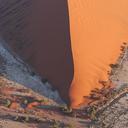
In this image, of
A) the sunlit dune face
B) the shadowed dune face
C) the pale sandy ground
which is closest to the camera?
the pale sandy ground

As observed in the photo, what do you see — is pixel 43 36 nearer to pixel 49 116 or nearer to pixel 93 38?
pixel 93 38

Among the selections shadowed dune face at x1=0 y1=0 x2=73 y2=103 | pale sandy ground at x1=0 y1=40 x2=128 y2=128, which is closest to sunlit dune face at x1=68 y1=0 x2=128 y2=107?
shadowed dune face at x1=0 y1=0 x2=73 y2=103

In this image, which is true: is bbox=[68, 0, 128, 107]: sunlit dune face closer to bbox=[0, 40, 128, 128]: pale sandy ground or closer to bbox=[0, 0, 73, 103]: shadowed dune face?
bbox=[0, 0, 73, 103]: shadowed dune face

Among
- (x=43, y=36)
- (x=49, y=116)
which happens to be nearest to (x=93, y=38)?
(x=43, y=36)

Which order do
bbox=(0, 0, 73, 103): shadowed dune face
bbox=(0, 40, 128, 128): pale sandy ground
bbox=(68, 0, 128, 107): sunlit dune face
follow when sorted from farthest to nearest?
bbox=(0, 0, 73, 103): shadowed dune face, bbox=(68, 0, 128, 107): sunlit dune face, bbox=(0, 40, 128, 128): pale sandy ground

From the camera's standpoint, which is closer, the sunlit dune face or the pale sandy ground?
the pale sandy ground

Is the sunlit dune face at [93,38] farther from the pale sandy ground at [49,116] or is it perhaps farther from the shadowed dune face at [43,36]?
the pale sandy ground at [49,116]
